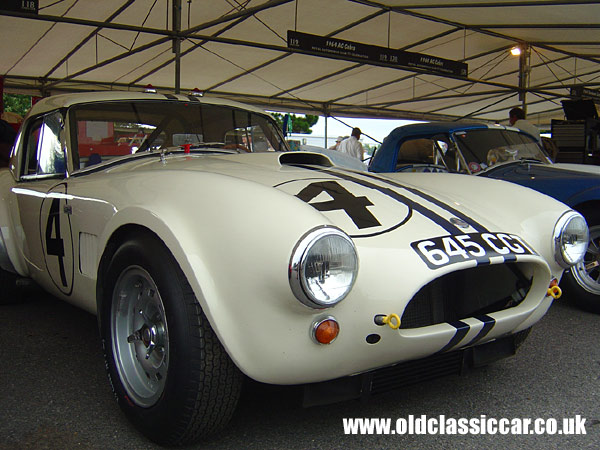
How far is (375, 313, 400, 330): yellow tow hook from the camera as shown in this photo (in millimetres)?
1716

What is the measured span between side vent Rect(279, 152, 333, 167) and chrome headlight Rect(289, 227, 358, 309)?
124 cm

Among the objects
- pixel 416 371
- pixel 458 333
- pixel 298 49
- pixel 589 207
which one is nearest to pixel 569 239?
pixel 458 333

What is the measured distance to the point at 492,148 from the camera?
15.9 feet

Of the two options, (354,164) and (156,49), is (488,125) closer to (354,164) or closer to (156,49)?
(354,164)

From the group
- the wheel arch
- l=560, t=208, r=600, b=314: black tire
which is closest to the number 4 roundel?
l=560, t=208, r=600, b=314: black tire

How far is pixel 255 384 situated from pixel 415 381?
550 mm

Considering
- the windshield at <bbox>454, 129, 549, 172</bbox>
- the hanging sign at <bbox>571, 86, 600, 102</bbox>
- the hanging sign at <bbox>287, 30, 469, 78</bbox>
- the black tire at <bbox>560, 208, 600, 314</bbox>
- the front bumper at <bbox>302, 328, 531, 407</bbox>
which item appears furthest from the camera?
the hanging sign at <bbox>571, 86, 600, 102</bbox>

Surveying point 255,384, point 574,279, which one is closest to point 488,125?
point 574,279

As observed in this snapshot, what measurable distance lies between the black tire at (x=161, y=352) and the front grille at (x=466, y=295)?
65 centimetres

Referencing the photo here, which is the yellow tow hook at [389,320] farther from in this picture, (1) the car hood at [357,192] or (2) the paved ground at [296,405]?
(2) the paved ground at [296,405]

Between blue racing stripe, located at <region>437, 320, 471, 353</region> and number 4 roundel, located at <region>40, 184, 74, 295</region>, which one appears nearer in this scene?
blue racing stripe, located at <region>437, 320, 471, 353</region>

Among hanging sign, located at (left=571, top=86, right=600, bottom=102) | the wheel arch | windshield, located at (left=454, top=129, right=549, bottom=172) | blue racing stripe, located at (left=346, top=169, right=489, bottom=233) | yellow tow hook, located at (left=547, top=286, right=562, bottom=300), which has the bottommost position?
yellow tow hook, located at (left=547, top=286, right=562, bottom=300)

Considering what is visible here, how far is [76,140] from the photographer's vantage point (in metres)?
3.03

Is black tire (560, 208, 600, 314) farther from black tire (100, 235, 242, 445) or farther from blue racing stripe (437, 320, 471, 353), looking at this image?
black tire (100, 235, 242, 445)
